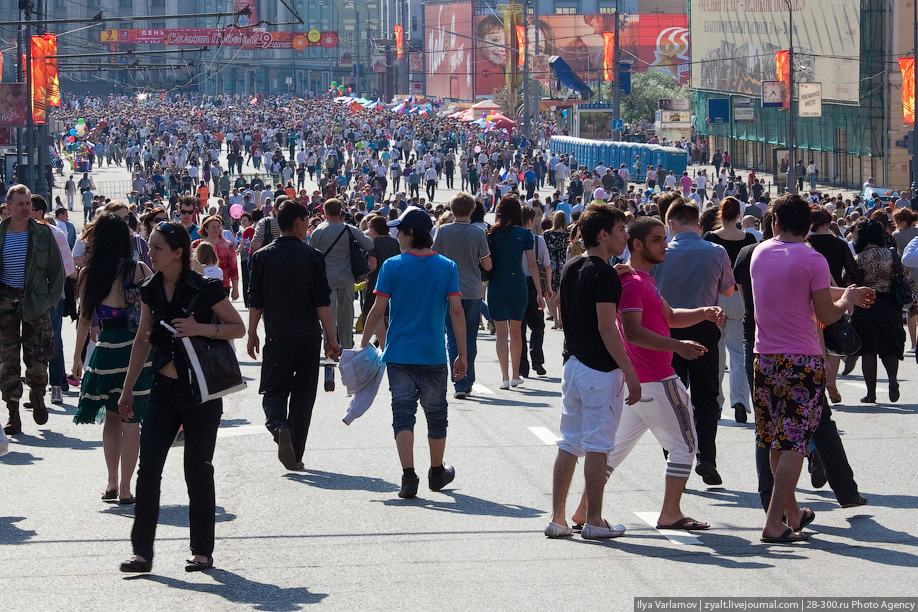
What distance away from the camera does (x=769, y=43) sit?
5862 centimetres

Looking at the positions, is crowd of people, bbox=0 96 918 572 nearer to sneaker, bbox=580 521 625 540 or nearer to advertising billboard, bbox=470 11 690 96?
sneaker, bbox=580 521 625 540

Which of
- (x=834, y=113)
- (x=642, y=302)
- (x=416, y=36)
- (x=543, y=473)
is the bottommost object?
(x=543, y=473)

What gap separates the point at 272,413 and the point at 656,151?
40.4 metres

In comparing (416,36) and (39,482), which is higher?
(416,36)

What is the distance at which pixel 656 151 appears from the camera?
155 ft

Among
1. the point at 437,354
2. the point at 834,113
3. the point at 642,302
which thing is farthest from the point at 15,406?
the point at 834,113

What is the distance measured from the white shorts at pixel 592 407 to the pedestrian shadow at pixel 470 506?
0.88 meters

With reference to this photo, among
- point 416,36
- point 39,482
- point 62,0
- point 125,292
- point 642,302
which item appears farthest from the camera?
point 416,36

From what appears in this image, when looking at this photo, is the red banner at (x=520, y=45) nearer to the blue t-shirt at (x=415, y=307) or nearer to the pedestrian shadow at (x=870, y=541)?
the blue t-shirt at (x=415, y=307)

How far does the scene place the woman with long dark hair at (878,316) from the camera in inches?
421

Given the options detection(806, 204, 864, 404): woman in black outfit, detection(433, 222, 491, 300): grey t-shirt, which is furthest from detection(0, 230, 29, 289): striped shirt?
detection(806, 204, 864, 404): woman in black outfit

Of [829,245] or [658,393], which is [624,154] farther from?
[658,393]

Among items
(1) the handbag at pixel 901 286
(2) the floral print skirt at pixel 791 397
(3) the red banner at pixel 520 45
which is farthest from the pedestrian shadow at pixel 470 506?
(3) the red banner at pixel 520 45

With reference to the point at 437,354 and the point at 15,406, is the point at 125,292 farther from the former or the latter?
the point at 15,406
